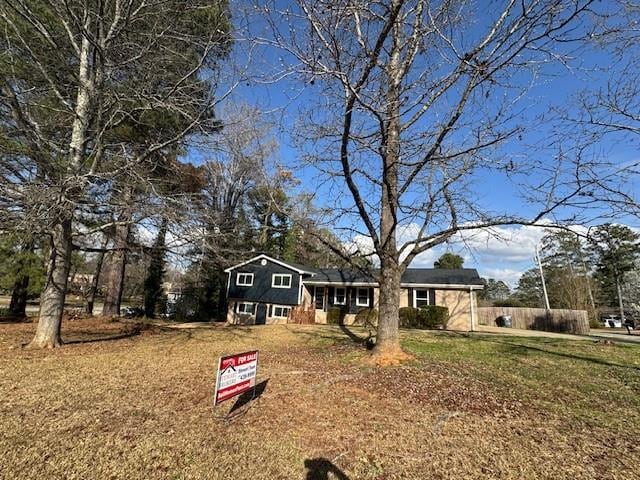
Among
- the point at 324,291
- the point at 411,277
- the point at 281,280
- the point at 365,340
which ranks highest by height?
the point at 411,277

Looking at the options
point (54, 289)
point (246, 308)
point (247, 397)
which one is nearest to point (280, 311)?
point (246, 308)

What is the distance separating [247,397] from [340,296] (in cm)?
1800

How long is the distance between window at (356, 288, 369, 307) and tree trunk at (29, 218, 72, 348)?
16.6 meters

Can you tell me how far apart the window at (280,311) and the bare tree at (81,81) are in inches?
618

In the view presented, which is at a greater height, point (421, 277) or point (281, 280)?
point (421, 277)

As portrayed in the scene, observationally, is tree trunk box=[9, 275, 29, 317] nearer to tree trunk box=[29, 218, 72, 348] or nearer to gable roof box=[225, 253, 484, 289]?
tree trunk box=[29, 218, 72, 348]

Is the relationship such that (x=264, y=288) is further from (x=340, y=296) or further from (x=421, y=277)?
(x=421, y=277)

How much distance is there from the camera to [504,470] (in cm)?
324

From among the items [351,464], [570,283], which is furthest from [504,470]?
[570,283]

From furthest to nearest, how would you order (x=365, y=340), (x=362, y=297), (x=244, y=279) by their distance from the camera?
(x=244, y=279) → (x=362, y=297) → (x=365, y=340)

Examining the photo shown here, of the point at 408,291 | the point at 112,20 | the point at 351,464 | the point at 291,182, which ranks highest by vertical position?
the point at 112,20

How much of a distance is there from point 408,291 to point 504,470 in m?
18.7

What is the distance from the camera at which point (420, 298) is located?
2119 cm

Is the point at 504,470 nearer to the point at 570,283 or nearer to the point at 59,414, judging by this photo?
the point at 59,414
